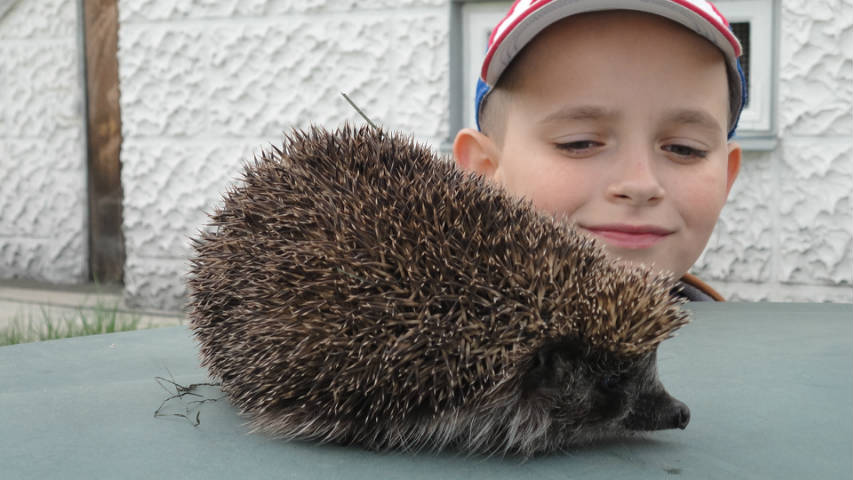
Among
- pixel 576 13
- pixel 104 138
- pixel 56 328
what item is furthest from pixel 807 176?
pixel 104 138

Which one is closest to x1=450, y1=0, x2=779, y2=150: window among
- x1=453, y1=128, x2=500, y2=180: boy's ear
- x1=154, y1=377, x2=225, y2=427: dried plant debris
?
x1=453, y1=128, x2=500, y2=180: boy's ear

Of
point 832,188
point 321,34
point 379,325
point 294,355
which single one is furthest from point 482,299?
point 321,34

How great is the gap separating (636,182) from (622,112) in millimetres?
132

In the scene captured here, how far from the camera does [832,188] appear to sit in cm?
307

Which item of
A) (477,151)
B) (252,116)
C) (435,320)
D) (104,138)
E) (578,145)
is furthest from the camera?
(104,138)

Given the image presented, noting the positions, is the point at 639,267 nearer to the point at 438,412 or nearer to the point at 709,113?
the point at 438,412

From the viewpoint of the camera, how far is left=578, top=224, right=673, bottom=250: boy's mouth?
160 centimetres

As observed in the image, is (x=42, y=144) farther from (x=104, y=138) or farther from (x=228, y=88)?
(x=228, y=88)

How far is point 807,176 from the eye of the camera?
3100 millimetres

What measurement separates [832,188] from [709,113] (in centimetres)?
182

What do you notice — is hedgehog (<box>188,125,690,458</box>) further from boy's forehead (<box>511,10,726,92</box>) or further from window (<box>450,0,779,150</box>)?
window (<box>450,0,779,150</box>)

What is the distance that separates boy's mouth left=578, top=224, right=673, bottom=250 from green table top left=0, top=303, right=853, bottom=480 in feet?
0.69

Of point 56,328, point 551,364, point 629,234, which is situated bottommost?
point 56,328

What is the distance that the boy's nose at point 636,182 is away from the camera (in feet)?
4.93
